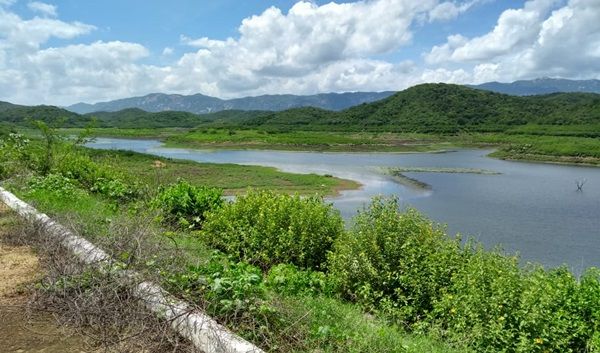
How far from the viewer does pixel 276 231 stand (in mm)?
9336

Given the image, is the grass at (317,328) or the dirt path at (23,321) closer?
the grass at (317,328)

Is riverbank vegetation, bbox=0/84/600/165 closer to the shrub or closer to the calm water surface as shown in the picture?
the calm water surface

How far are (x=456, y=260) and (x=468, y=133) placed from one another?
121078 mm

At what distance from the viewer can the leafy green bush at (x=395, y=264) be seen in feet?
25.9

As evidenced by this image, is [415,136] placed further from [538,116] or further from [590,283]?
[590,283]

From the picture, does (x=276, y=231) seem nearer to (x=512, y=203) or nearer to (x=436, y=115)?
(x=512, y=203)

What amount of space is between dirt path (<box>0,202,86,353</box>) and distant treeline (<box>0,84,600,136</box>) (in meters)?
116

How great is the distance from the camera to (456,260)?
848 centimetres

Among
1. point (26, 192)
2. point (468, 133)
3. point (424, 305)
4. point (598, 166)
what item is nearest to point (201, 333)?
point (424, 305)

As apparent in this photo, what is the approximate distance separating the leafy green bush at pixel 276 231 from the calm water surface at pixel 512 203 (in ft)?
43.5

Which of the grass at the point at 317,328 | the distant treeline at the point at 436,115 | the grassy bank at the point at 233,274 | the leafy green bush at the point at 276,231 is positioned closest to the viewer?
the grass at the point at 317,328

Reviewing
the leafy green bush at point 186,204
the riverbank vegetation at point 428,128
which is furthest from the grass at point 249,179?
the leafy green bush at point 186,204

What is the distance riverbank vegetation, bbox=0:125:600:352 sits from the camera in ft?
16.4

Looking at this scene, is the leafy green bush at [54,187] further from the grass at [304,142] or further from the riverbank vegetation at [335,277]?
the grass at [304,142]
